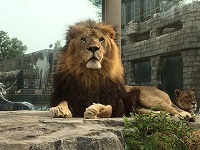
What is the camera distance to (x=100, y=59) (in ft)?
10.2

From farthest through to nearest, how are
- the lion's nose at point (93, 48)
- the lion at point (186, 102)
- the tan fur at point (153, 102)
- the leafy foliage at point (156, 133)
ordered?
the lion at point (186, 102) → the tan fur at point (153, 102) → the lion's nose at point (93, 48) → the leafy foliage at point (156, 133)

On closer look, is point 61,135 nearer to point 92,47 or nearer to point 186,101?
point 92,47

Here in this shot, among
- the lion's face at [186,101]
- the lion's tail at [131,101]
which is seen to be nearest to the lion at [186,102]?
the lion's face at [186,101]

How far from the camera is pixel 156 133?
2.63 metres

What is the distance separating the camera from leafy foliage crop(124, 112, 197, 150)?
98.9 inches

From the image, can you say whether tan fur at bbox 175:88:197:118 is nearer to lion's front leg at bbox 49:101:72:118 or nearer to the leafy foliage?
the leafy foliage

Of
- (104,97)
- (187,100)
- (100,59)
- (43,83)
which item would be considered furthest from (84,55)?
(43,83)

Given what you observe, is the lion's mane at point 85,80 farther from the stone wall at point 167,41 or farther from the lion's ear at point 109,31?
the stone wall at point 167,41

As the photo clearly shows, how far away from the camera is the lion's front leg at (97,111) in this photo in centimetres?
284

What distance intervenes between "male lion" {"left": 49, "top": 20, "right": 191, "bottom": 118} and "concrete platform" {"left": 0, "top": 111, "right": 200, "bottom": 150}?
0.54 meters

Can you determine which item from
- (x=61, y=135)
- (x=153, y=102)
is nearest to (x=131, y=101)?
(x=153, y=102)

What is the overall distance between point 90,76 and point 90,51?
0.21 metres

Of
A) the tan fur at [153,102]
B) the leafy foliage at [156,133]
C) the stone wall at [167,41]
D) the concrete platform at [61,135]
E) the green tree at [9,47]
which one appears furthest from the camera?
the green tree at [9,47]

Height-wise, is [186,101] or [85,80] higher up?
[85,80]
